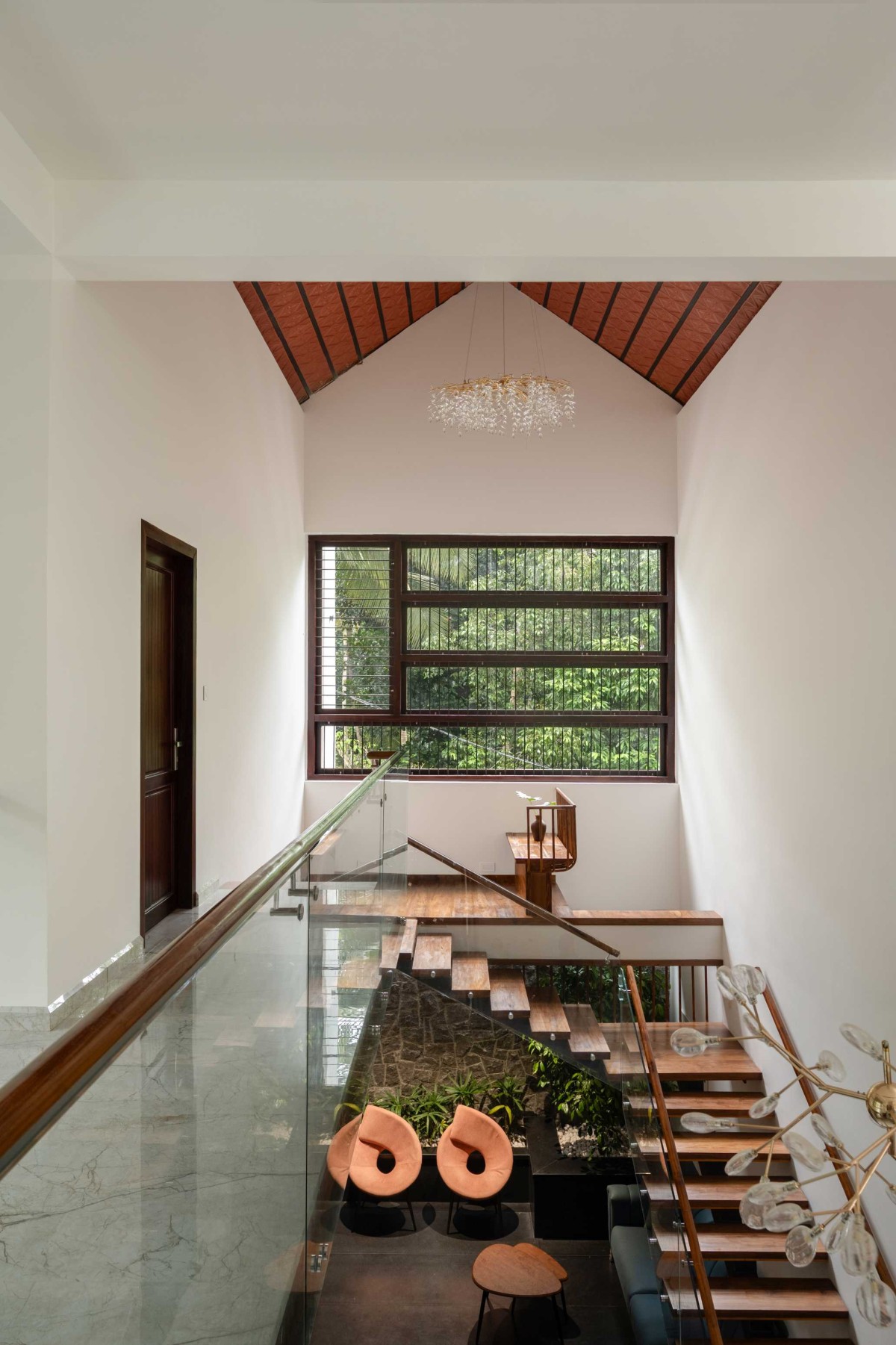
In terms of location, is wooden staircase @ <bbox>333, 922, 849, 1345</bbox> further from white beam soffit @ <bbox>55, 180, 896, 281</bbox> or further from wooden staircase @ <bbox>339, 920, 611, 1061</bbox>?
white beam soffit @ <bbox>55, 180, 896, 281</bbox>

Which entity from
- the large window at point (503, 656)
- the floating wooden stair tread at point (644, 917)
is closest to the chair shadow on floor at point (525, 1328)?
the floating wooden stair tread at point (644, 917)

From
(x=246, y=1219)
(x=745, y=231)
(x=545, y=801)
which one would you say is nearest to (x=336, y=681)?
(x=545, y=801)

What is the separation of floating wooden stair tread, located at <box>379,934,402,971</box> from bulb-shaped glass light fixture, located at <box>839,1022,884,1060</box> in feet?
9.49

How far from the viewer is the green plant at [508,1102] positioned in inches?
343

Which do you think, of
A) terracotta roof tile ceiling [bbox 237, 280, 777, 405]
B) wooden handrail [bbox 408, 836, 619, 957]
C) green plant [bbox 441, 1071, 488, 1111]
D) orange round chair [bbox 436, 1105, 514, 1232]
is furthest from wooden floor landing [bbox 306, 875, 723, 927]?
terracotta roof tile ceiling [bbox 237, 280, 777, 405]

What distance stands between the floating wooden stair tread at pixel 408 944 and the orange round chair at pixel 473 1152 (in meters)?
2.68

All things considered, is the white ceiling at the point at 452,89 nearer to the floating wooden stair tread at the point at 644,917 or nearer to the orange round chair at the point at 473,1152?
the floating wooden stair tread at the point at 644,917

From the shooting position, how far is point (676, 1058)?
7.07 metres

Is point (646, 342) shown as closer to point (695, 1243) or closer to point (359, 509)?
point (359, 509)

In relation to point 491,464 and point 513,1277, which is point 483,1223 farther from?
point 491,464

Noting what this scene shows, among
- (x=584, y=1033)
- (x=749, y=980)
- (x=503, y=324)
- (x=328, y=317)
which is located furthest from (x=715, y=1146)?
(x=503, y=324)

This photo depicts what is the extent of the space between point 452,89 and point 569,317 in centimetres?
610

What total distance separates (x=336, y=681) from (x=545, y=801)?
2.48 meters

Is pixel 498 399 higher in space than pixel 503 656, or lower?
higher
